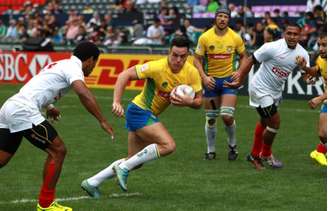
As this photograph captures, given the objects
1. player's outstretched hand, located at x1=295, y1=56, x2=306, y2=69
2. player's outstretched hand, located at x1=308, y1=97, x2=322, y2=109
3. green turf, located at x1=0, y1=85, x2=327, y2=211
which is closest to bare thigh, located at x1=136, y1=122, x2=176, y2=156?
green turf, located at x1=0, y1=85, x2=327, y2=211

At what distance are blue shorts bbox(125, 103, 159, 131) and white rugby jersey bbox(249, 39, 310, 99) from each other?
8.47 ft

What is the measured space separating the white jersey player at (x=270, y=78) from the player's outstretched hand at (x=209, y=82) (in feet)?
1.10

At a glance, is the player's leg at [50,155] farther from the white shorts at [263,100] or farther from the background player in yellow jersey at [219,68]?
the background player in yellow jersey at [219,68]

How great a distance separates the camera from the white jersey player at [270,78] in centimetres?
1212

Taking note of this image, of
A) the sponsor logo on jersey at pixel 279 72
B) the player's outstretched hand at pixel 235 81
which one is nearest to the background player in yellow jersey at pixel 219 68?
the player's outstretched hand at pixel 235 81

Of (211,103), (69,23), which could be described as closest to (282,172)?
(211,103)

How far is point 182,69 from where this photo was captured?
10391 mm

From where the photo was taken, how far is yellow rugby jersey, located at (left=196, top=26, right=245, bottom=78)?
13.4m

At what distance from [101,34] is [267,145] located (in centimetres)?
1929

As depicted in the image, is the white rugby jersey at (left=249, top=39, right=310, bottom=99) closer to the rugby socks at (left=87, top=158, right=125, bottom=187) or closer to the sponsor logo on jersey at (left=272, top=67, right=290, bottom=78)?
the sponsor logo on jersey at (left=272, top=67, right=290, bottom=78)

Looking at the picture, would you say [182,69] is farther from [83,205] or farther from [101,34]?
[101,34]

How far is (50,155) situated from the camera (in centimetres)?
884

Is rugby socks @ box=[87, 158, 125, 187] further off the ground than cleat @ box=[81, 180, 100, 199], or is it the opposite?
rugby socks @ box=[87, 158, 125, 187]

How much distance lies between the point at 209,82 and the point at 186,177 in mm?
2126
